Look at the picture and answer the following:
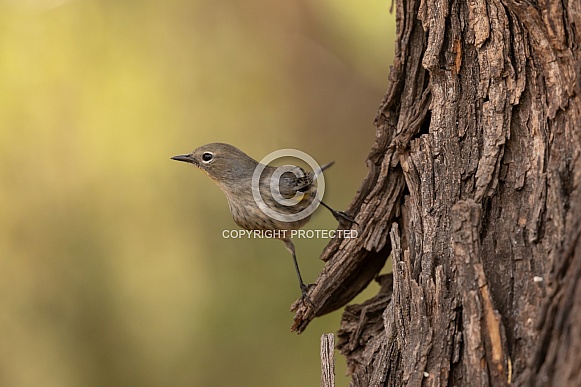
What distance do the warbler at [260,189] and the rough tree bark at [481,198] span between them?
1148mm

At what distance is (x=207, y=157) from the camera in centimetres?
472

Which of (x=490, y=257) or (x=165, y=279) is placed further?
(x=165, y=279)

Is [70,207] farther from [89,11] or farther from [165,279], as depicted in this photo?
[89,11]

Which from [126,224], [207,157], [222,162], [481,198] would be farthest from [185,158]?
[481,198]

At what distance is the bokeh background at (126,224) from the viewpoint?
568 cm

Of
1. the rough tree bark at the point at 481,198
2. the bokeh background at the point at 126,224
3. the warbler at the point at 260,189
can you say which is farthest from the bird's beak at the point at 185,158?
the rough tree bark at the point at 481,198

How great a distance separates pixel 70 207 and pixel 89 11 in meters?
1.77

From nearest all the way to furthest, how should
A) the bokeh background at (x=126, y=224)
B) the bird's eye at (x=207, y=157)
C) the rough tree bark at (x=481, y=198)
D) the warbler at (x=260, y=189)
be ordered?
the rough tree bark at (x=481, y=198) < the warbler at (x=260, y=189) < the bird's eye at (x=207, y=157) < the bokeh background at (x=126, y=224)

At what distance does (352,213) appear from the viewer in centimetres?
370

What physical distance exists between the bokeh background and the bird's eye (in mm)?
1260

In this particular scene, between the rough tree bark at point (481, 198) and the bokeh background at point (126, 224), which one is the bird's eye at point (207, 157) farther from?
the rough tree bark at point (481, 198)

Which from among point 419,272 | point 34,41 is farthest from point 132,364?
point 419,272

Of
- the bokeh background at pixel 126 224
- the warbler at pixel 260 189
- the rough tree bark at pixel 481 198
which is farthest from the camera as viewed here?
the bokeh background at pixel 126 224

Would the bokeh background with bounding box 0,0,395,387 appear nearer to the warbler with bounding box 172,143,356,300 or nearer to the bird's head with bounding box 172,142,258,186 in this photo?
the warbler with bounding box 172,143,356,300
